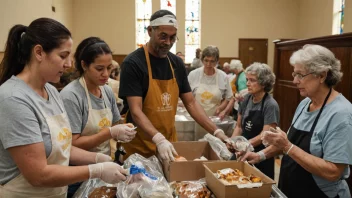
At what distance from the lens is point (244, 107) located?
2.85 metres

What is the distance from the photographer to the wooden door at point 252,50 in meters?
10.3

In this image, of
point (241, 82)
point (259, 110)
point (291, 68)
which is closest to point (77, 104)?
point (259, 110)

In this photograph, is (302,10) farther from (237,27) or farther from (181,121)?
(181,121)

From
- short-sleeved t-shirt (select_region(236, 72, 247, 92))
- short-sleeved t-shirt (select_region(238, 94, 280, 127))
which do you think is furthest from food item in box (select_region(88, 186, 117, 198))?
short-sleeved t-shirt (select_region(236, 72, 247, 92))

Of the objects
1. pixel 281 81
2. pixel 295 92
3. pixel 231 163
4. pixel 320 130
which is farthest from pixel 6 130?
pixel 281 81

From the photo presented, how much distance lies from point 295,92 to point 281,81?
475 millimetres

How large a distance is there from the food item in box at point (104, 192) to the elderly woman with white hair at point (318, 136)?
0.84 m

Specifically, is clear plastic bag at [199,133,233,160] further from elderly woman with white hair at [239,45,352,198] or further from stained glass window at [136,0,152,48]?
stained glass window at [136,0,152,48]

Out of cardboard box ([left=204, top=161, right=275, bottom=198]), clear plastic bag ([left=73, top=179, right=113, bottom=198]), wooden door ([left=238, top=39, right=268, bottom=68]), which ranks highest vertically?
wooden door ([left=238, top=39, right=268, bottom=68])

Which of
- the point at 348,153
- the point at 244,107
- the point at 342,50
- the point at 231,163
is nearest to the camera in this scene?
the point at 348,153

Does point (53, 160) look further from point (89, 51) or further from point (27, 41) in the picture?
point (89, 51)

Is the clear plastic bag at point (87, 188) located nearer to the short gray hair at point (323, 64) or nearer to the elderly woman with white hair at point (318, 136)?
the elderly woman with white hair at point (318, 136)

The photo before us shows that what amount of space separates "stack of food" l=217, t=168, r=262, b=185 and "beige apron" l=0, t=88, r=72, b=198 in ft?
2.43

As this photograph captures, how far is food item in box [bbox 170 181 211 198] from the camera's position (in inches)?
56.0
